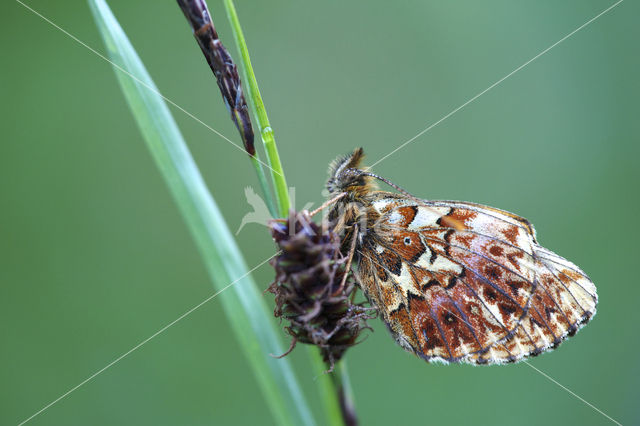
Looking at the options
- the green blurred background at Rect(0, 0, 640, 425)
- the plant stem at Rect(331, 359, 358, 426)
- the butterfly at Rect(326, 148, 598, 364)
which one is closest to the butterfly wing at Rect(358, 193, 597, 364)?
the butterfly at Rect(326, 148, 598, 364)

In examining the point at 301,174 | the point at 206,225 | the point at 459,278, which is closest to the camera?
the point at 206,225

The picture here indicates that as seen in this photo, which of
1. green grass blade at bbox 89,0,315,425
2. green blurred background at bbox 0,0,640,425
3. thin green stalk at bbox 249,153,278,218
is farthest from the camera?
green blurred background at bbox 0,0,640,425

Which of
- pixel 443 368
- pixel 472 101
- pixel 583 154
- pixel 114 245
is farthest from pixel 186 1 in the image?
pixel 583 154

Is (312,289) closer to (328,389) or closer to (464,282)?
(328,389)

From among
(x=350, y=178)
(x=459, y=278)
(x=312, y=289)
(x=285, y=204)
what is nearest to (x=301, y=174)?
(x=350, y=178)

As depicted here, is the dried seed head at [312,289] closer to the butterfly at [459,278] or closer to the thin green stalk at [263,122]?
the thin green stalk at [263,122]

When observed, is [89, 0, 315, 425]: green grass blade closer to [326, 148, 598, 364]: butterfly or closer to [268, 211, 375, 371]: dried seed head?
[268, 211, 375, 371]: dried seed head

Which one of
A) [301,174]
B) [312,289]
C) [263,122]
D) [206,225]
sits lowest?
[312,289]
